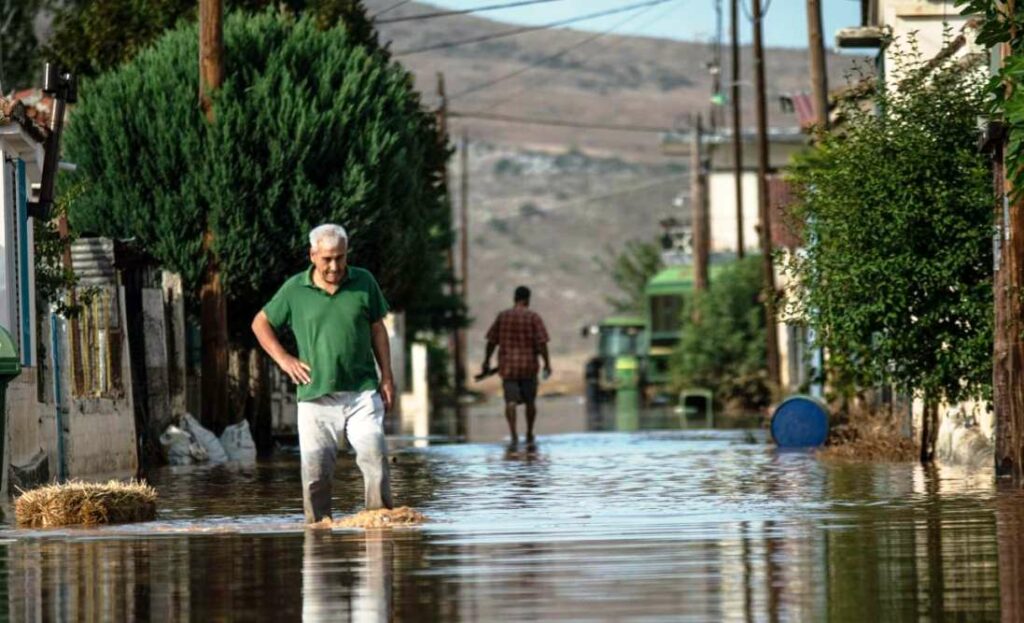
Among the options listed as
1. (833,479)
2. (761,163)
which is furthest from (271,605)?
(761,163)

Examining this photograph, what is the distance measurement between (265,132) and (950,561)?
21.3 meters

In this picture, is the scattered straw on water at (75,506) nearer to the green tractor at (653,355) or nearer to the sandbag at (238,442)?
Result: the sandbag at (238,442)

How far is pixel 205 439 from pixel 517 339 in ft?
16.6

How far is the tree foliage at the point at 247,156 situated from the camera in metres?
32.5

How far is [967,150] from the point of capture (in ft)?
74.3

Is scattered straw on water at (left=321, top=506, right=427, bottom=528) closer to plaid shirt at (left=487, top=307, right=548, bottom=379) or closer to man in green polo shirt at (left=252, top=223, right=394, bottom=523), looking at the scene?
man in green polo shirt at (left=252, top=223, right=394, bottom=523)

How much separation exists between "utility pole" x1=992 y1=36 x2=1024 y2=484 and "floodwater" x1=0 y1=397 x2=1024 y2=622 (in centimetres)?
52

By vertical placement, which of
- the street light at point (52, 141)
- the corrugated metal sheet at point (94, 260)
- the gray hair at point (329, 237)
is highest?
the street light at point (52, 141)

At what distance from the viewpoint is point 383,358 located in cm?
1581

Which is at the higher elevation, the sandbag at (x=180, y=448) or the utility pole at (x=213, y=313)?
the utility pole at (x=213, y=313)

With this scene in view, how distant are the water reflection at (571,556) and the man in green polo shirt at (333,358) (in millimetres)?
653

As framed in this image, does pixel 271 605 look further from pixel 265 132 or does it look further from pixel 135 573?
pixel 265 132

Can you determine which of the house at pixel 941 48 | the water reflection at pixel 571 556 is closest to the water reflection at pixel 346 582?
the water reflection at pixel 571 556

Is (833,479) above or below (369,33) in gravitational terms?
below
